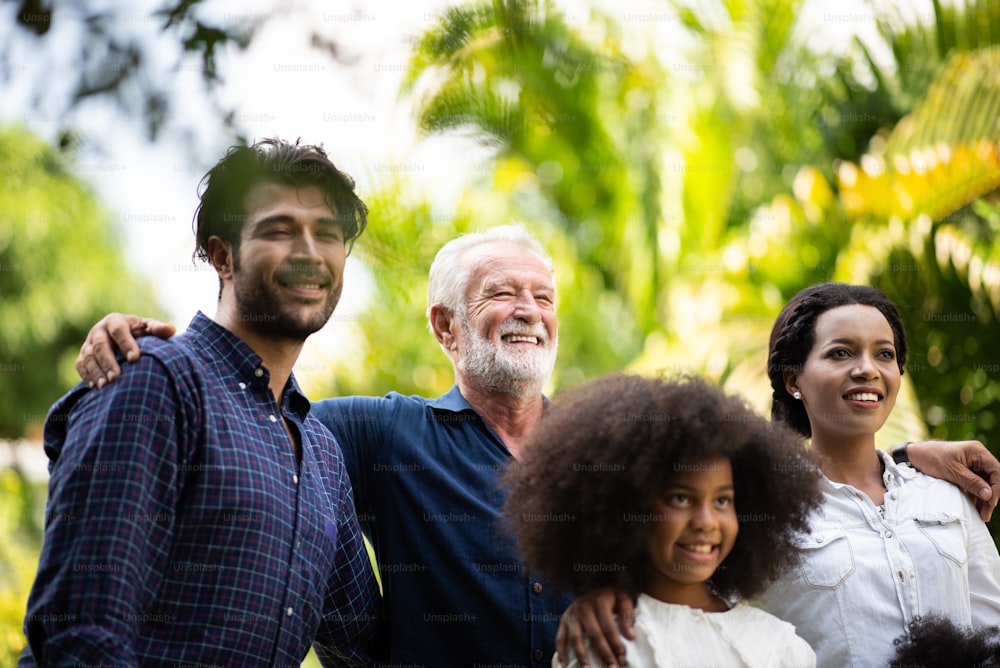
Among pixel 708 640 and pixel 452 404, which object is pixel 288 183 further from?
pixel 708 640

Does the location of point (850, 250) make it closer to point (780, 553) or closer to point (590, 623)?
point (780, 553)

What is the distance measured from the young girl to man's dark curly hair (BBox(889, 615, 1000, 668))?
34 centimetres

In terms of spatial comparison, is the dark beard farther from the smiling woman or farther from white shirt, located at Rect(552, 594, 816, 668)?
the smiling woman

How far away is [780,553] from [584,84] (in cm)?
849

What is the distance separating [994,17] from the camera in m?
8.80

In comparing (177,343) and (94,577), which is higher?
(177,343)

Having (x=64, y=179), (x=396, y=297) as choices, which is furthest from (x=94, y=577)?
(x=396, y=297)

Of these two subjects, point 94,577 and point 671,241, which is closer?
point 94,577

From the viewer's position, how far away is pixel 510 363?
4.10 meters

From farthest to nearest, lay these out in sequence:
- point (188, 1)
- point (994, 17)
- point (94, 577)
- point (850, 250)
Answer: point (994, 17) < point (850, 250) < point (94, 577) < point (188, 1)

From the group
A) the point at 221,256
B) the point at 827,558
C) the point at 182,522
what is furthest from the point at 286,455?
the point at 827,558

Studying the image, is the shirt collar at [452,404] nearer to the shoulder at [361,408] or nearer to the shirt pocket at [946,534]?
the shoulder at [361,408]

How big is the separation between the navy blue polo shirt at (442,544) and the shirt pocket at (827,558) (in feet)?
2.70

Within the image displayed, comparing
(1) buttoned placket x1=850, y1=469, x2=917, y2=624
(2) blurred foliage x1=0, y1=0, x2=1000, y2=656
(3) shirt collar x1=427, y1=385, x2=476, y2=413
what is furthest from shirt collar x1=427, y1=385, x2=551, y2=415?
(2) blurred foliage x1=0, y1=0, x2=1000, y2=656
